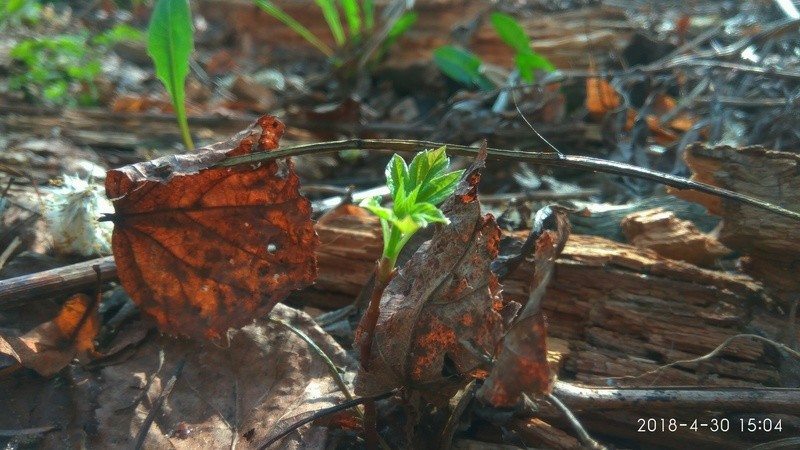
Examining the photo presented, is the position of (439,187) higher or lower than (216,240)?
higher

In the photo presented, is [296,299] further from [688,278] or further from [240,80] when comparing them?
[240,80]

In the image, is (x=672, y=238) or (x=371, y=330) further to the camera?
(x=672, y=238)

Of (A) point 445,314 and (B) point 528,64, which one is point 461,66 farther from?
(A) point 445,314

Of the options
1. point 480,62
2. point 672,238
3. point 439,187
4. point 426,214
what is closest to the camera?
point 426,214

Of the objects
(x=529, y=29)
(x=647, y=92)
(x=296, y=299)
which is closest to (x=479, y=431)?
(x=296, y=299)

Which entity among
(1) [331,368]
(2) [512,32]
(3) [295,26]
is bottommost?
(1) [331,368]

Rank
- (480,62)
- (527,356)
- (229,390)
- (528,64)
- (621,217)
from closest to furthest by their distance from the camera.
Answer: (527,356) < (229,390) < (621,217) < (528,64) < (480,62)

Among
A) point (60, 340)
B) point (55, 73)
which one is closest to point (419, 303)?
point (60, 340)
